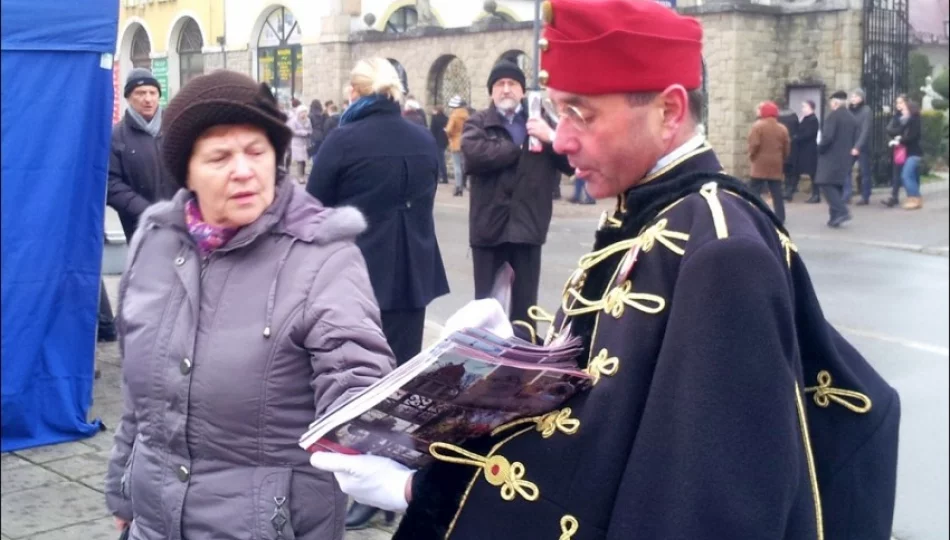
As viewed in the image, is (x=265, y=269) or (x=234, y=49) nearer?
(x=265, y=269)

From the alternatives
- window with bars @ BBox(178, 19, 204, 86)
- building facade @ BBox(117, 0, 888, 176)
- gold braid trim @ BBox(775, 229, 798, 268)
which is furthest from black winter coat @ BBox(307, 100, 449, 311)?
gold braid trim @ BBox(775, 229, 798, 268)

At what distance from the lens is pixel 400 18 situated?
9367mm

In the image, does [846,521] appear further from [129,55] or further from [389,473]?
[129,55]

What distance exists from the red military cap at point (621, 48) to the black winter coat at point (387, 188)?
3.32 m

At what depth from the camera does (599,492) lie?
177 cm

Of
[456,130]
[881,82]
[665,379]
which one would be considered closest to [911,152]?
[881,82]

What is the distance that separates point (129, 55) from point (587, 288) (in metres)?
5.04

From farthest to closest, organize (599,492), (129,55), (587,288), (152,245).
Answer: (129,55) < (152,245) < (587,288) < (599,492)

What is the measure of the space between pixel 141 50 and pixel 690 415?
5.40 meters

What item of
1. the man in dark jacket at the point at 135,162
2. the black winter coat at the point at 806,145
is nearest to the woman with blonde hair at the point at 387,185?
the man in dark jacket at the point at 135,162

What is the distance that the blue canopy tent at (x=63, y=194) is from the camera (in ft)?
17.0

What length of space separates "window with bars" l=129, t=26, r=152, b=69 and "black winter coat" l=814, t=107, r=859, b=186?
12.0 metres

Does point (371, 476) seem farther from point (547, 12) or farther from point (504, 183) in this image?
point (504, 183)

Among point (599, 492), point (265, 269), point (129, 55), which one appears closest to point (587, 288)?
point (599, 492)
